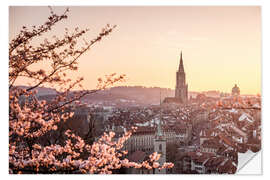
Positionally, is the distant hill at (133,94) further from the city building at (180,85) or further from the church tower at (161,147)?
the church tower at (161,147)

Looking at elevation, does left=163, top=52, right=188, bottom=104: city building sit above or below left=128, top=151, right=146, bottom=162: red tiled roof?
above

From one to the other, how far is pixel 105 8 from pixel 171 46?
731 mm

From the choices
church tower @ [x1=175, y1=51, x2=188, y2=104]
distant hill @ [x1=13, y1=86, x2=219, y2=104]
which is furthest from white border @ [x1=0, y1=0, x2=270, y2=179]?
church tower @ [x1=175, y1=51, x2=188, y2=104]

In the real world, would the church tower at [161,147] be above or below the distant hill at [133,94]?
below

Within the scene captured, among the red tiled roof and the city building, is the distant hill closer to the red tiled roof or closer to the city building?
the city building

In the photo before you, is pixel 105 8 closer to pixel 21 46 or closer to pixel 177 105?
pixel 21 46

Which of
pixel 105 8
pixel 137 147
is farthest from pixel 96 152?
pixel 105 8

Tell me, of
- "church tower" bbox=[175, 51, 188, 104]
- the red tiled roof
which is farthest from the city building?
the red tiled roof

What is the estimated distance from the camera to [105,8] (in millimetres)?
Answer: 2791

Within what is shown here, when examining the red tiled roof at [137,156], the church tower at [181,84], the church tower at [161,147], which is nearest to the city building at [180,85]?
the church tower at [181,84]
